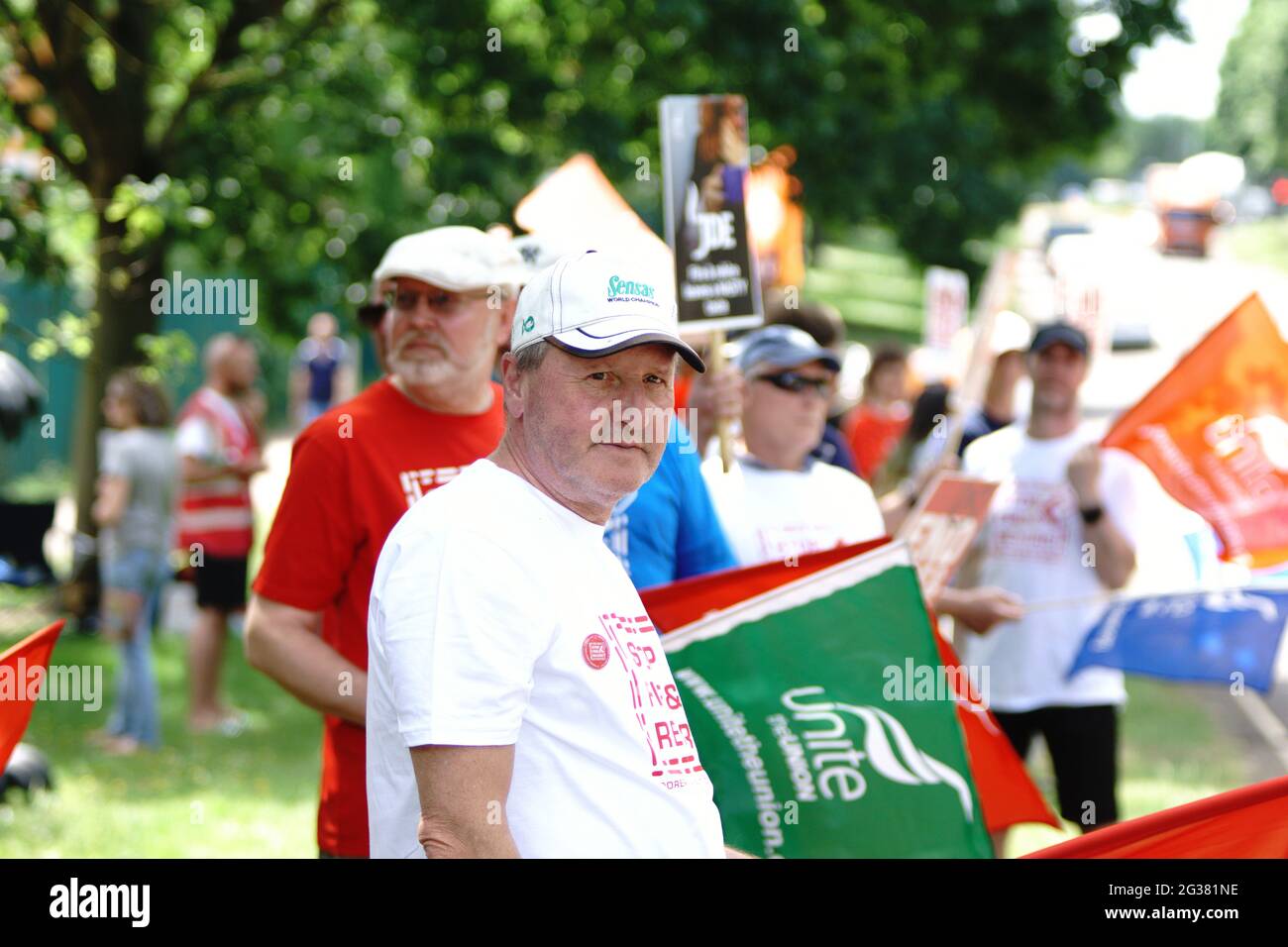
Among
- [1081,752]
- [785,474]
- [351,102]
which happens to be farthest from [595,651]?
[351,102]

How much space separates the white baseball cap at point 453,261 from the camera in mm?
3990

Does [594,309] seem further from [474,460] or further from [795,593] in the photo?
[795,593]

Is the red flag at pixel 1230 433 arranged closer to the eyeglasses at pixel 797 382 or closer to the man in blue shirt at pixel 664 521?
the eyeglasses at pixel 797 382

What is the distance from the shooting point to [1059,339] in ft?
21.3

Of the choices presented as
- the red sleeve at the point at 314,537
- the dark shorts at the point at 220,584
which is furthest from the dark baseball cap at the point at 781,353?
the dark shorts at the point at 220,584

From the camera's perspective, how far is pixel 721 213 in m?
5.44

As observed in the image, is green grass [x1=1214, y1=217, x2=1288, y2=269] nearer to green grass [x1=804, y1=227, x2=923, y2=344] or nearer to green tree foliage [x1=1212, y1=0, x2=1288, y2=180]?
green tree foliage [x1=1212, y1=0, x2=1288, y2=180]

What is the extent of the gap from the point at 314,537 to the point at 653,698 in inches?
54.2

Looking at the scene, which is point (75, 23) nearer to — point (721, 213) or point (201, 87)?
point (201, 87)

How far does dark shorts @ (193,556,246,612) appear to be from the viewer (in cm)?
979

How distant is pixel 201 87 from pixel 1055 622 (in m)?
8.04

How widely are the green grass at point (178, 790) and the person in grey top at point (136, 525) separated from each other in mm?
286

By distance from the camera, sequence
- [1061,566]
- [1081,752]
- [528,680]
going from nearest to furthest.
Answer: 1. [528,680]
2. [1081,752]
3. [1061,566]
